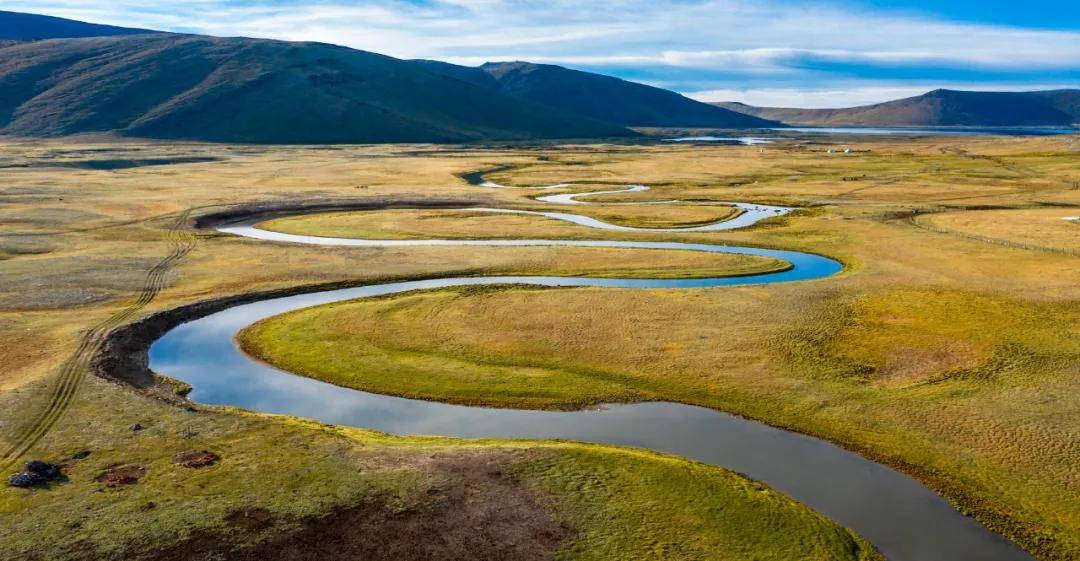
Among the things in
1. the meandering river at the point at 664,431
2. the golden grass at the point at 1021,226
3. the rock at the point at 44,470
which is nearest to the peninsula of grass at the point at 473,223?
the golden grass at the point at 1021,226

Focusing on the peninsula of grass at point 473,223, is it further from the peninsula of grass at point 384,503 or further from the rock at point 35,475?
the rock at point 35,475

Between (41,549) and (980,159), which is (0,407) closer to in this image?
(41,549)

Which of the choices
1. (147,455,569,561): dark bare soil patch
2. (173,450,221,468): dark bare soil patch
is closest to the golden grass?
(147,455,569,561): dark bare soil patch

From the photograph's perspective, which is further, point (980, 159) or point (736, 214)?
point (980, 159)

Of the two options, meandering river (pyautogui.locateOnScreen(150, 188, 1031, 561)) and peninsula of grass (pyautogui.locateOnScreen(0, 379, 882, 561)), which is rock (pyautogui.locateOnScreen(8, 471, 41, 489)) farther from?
meandering river (pyautogui.locateOnScreen(150, 188, 1031, 561))

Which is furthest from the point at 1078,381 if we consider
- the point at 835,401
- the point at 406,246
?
the point at 406,246

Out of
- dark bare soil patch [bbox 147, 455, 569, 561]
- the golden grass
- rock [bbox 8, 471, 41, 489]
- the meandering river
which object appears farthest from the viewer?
the golden grass

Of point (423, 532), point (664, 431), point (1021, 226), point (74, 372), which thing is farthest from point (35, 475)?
point (1021, 226)
